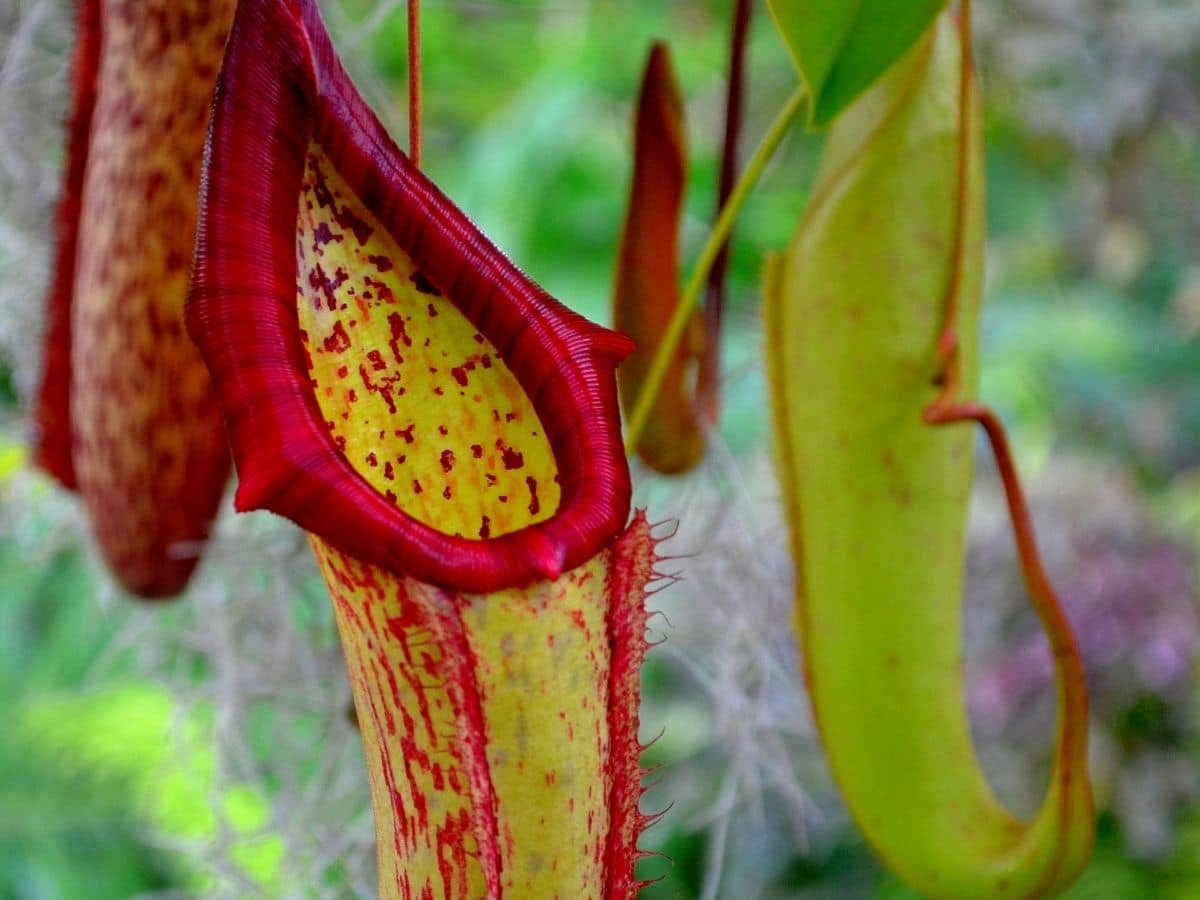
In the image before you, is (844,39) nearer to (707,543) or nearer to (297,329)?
(297,329)

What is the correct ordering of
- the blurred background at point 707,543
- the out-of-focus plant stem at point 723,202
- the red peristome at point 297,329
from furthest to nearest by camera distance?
1. the blurred background at point 707,543
2. the out-of-focus plant stem at point 723,202
3. the red peristome at point 297,329

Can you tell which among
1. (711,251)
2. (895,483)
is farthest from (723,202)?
(895,483)

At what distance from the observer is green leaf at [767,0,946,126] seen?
46cm

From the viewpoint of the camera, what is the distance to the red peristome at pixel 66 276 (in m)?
0.72

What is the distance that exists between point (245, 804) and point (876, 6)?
3.47 feet

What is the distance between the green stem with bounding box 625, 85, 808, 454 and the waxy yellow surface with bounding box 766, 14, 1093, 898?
40mm

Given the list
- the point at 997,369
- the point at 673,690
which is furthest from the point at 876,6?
the point at 997,369

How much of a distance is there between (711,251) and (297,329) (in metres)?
0.31

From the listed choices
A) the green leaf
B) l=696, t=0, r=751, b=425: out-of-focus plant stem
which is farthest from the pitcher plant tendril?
l=696, t=0, r=751, b=425: out-of-focus plant stem

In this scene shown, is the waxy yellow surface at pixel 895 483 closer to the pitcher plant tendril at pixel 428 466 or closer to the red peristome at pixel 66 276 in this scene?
the pitcher plant tendril at pixel 428 466

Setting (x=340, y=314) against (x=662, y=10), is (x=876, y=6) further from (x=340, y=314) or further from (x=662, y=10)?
(x=662, y=10)

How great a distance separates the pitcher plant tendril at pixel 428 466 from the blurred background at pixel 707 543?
0.08 m

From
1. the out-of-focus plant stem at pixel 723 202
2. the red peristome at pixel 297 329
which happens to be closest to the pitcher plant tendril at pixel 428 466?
the red peristome at pixel 297 329

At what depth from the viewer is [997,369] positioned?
195 cm
